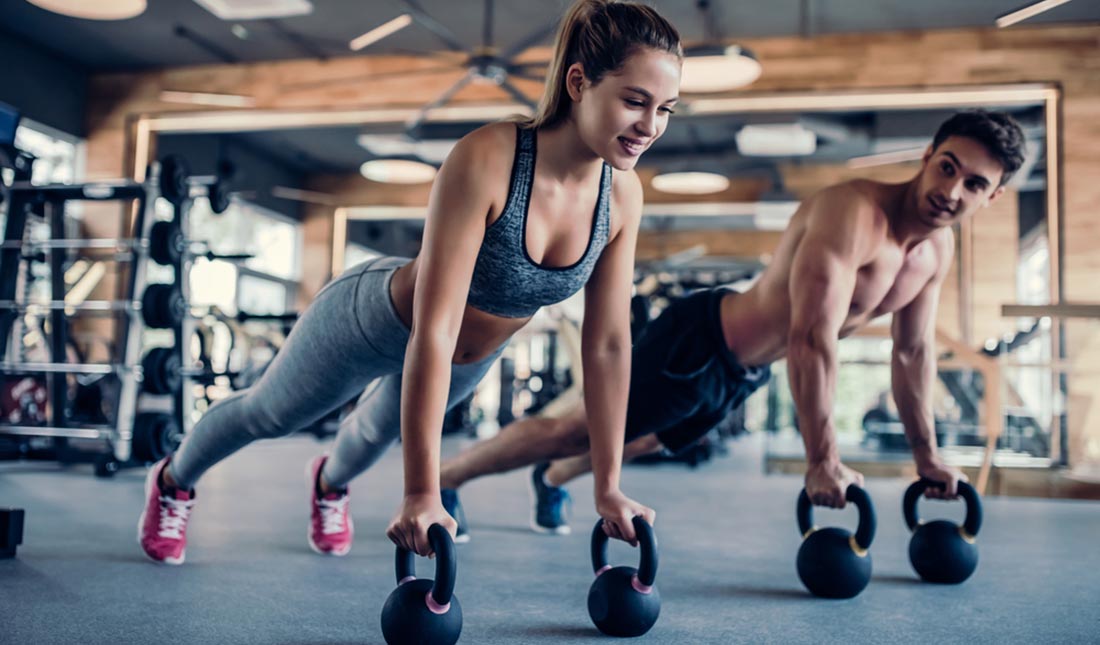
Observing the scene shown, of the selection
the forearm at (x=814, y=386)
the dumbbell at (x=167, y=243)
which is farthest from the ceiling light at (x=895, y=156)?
the forearm at (x=814, y=386)

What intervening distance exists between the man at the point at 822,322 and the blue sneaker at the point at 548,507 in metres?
0.33

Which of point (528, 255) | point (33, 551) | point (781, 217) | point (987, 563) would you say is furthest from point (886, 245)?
point (781, 217)

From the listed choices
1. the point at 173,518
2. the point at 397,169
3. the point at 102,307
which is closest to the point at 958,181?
the point at 173,518

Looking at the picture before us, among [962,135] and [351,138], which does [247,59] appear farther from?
[962,135]

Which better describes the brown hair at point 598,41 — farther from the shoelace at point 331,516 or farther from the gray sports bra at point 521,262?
the shoelace at point 331,516

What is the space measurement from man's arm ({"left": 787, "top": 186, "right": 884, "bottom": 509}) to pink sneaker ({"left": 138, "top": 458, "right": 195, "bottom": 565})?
1281mm

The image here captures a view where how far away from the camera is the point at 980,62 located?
610cm

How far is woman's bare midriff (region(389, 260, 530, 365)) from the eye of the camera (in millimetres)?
1499

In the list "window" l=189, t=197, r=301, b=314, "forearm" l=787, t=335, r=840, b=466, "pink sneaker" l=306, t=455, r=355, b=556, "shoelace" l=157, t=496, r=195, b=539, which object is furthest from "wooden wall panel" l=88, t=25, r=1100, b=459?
"forearm" l=787, t=335, r=840, b=466

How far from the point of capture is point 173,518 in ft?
6.20

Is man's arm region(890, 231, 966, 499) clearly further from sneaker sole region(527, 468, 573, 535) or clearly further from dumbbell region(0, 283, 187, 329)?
dumbbell region(0, 283, 187, 329)

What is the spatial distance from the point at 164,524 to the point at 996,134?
187 cm

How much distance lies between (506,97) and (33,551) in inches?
207

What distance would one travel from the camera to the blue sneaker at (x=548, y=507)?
2.55m
